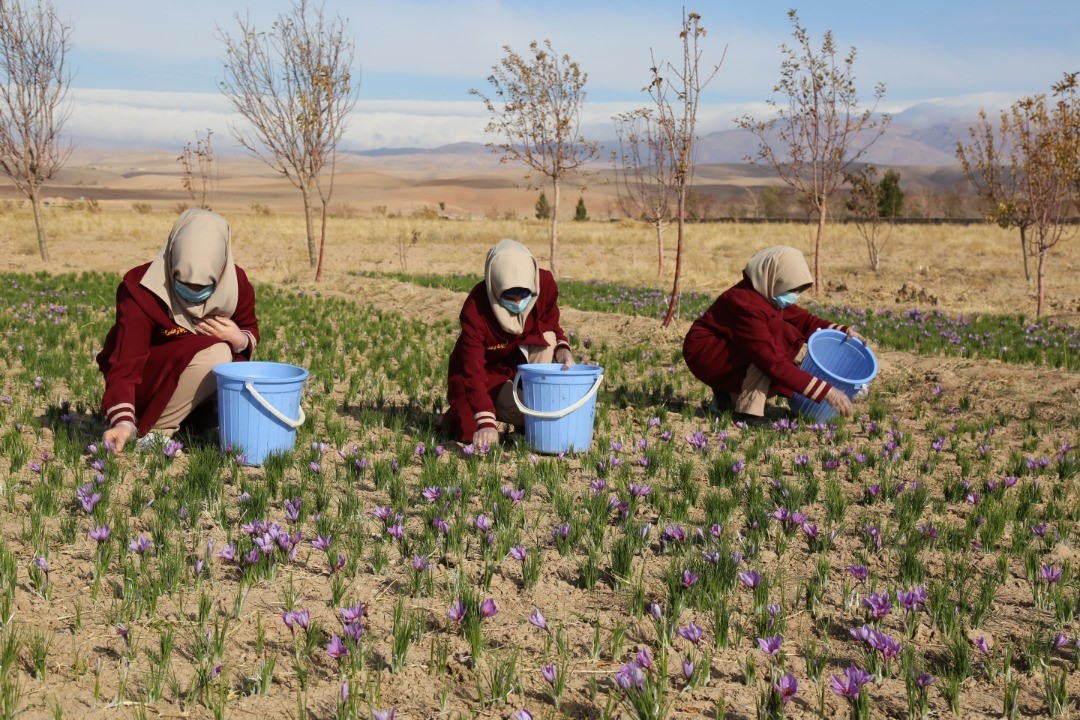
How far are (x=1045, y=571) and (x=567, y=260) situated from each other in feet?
83.6

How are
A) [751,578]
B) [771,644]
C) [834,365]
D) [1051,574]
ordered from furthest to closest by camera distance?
[834,365] < [1051,574] < [751,578] < [771,644]

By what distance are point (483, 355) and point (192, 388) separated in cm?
178

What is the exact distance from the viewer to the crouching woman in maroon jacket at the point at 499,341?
5.84 m

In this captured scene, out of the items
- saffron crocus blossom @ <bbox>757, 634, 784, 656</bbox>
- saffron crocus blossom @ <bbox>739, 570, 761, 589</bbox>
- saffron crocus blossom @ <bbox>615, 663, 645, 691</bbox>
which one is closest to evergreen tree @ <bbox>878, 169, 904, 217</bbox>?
saffron crocus blossom @ <bbox>739, 570, 761, 589</bbox>

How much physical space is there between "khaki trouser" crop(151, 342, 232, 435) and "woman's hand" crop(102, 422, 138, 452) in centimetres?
37

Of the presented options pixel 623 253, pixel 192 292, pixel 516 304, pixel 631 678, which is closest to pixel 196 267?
pixel 192 292

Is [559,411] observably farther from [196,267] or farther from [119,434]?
[119,434]

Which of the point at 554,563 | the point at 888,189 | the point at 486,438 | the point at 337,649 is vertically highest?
the point at 888,189

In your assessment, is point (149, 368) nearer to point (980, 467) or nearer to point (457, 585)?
point (457, 585)

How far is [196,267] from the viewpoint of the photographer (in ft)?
17.7

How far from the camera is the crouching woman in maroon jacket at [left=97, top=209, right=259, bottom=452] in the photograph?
17.8 ft

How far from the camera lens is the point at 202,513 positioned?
14.9 ft

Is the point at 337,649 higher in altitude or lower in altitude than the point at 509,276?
lower

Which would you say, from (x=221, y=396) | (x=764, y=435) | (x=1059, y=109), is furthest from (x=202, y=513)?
(x=1059, y=109)
